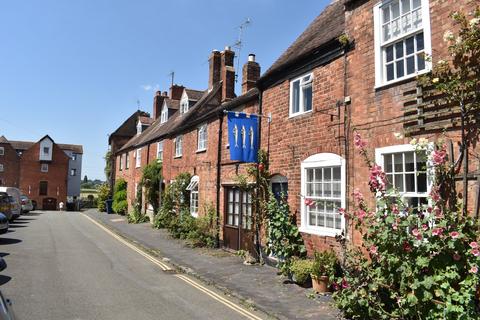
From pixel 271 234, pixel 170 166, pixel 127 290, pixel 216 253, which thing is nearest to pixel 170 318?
pixel 127 290

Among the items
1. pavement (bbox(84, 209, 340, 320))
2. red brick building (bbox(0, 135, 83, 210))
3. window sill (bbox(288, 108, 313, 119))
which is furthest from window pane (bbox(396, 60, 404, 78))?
red brick building (bbox(0, 135, 83, 210))

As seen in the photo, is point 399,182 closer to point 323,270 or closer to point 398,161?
point 398,161

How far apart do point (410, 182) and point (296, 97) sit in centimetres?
481

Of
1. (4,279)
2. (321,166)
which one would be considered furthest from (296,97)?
(4,279)

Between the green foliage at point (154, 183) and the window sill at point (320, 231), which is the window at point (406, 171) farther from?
the green foliage at point (154, 183)

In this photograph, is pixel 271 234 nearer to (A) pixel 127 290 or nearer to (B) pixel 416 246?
(A) pixel 127 290

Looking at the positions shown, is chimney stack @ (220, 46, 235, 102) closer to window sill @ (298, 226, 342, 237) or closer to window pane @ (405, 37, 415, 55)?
window sill @ (298, 226, 342, 237)

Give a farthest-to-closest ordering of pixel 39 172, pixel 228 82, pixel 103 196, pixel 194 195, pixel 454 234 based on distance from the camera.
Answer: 1. pixel 39 172
2. pixel 103 196
3. pixel 228 82
4. pixel 194 195
5. pixel 454 234

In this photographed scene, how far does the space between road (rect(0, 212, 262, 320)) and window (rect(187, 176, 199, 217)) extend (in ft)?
16.2

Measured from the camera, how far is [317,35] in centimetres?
1105

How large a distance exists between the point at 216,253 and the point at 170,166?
33.3 ft

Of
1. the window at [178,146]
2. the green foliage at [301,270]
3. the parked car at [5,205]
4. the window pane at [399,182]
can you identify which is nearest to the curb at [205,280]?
the green foliage at [301,270]

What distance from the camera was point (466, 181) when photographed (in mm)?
6039

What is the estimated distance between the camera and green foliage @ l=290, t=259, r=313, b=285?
886 cm
